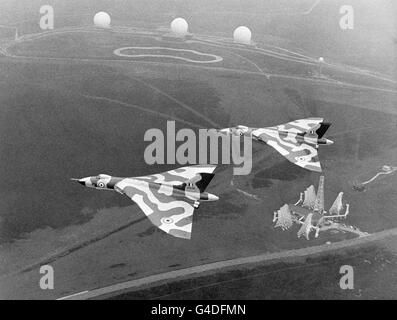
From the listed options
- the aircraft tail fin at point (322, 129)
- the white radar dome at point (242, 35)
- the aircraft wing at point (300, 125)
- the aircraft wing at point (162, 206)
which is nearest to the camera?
the aircraft wing at point (162, 206)

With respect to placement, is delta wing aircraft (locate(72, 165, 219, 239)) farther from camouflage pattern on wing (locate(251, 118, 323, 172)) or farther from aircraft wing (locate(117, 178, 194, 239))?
camouflage pattern on wing (locate(251, 118, 323, 172))

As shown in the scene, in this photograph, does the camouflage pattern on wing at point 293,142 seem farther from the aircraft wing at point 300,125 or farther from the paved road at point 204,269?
the paved road at point 204,269

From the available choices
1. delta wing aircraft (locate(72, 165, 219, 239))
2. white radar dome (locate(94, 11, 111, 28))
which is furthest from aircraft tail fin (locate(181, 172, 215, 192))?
white radar dome (locate(94, 11, 111, 28))

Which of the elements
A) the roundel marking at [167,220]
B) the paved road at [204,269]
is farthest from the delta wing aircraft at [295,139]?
the roundel marking at [167,220]

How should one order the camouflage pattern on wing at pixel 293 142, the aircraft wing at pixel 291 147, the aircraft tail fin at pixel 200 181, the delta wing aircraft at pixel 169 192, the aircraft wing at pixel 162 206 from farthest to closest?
the camouflage pattern on wing at pixel 293 142 < the aircraft wing at pixel 291 147 < the aircraft tail fin at pixel 200 181 < the delta wing aircraft at pixel 169 192 < the aircraft wing at pixel 162 206

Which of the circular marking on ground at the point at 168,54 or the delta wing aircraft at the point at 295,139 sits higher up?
the circular marking on ground at the point at 168,54

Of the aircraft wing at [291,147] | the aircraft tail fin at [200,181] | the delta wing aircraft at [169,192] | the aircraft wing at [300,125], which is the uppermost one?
the aircraft wing at [300,125]
